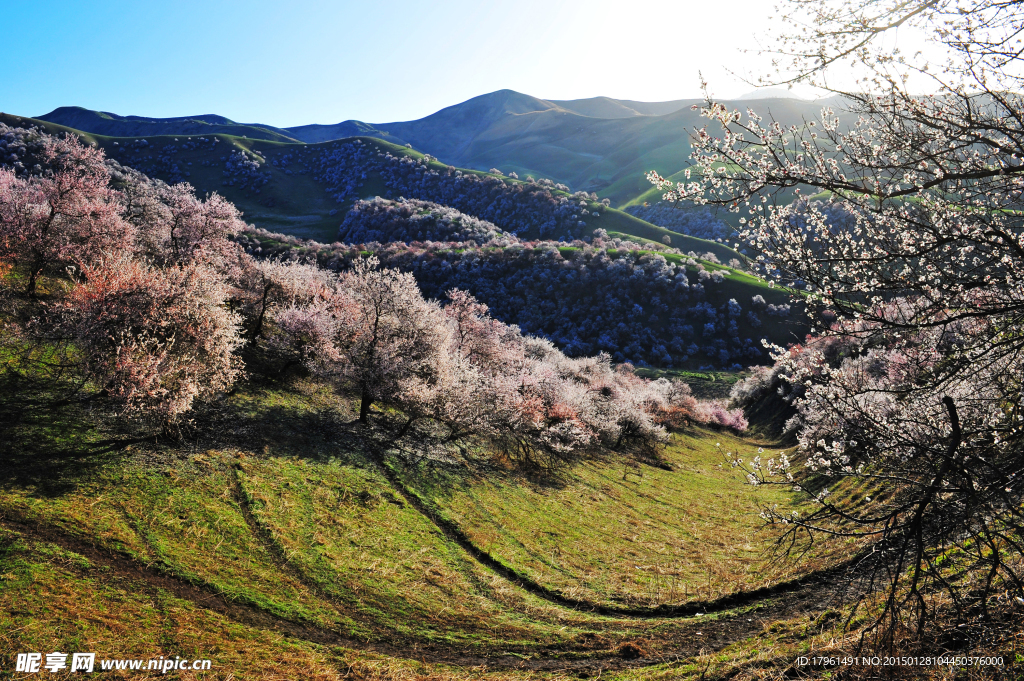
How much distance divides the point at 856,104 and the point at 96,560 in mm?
20195

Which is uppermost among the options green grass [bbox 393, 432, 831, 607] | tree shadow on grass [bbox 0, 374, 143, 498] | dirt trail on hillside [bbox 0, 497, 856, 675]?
tree shadow on grass [bbox 0, 374, 143, 498]

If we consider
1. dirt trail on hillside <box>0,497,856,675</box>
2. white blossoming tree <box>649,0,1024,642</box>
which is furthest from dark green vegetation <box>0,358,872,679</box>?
white blossoming tree <box>649,0,1024,642</box>

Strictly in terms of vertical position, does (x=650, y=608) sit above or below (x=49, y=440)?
below

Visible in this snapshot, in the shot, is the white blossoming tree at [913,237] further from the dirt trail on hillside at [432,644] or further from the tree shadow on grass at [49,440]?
the tree shadow on grass at [49,440]

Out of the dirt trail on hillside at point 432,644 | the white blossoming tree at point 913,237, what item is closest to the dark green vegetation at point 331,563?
the dirt trail on hillside at point 432,644

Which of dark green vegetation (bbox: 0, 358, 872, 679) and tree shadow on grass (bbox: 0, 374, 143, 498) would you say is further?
tree shadow on grass (bbox: 0, 374, 143, 498)

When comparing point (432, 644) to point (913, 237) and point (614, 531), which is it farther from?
point (913, 237)

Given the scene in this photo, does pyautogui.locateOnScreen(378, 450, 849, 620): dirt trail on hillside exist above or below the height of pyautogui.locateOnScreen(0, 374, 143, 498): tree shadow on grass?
below

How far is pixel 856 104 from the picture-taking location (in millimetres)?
7016

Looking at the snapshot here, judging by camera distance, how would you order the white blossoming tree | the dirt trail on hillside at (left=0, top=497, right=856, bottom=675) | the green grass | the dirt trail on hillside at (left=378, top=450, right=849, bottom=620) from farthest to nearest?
the green grass
the dirt trail on hillside at (left=378, top=450, right=849, bottom=620)
the dirt trail on hillside at (left=0, top=497, right=856, bottom=675)
the white blossoming tree

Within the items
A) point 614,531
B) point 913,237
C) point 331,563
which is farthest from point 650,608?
point 913,237

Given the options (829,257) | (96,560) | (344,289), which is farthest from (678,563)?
(344,289)

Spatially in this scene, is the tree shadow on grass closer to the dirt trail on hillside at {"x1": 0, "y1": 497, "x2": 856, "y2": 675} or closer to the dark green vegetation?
the dark green vegetation

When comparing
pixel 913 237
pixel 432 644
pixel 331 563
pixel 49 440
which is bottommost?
pixel 432 644
